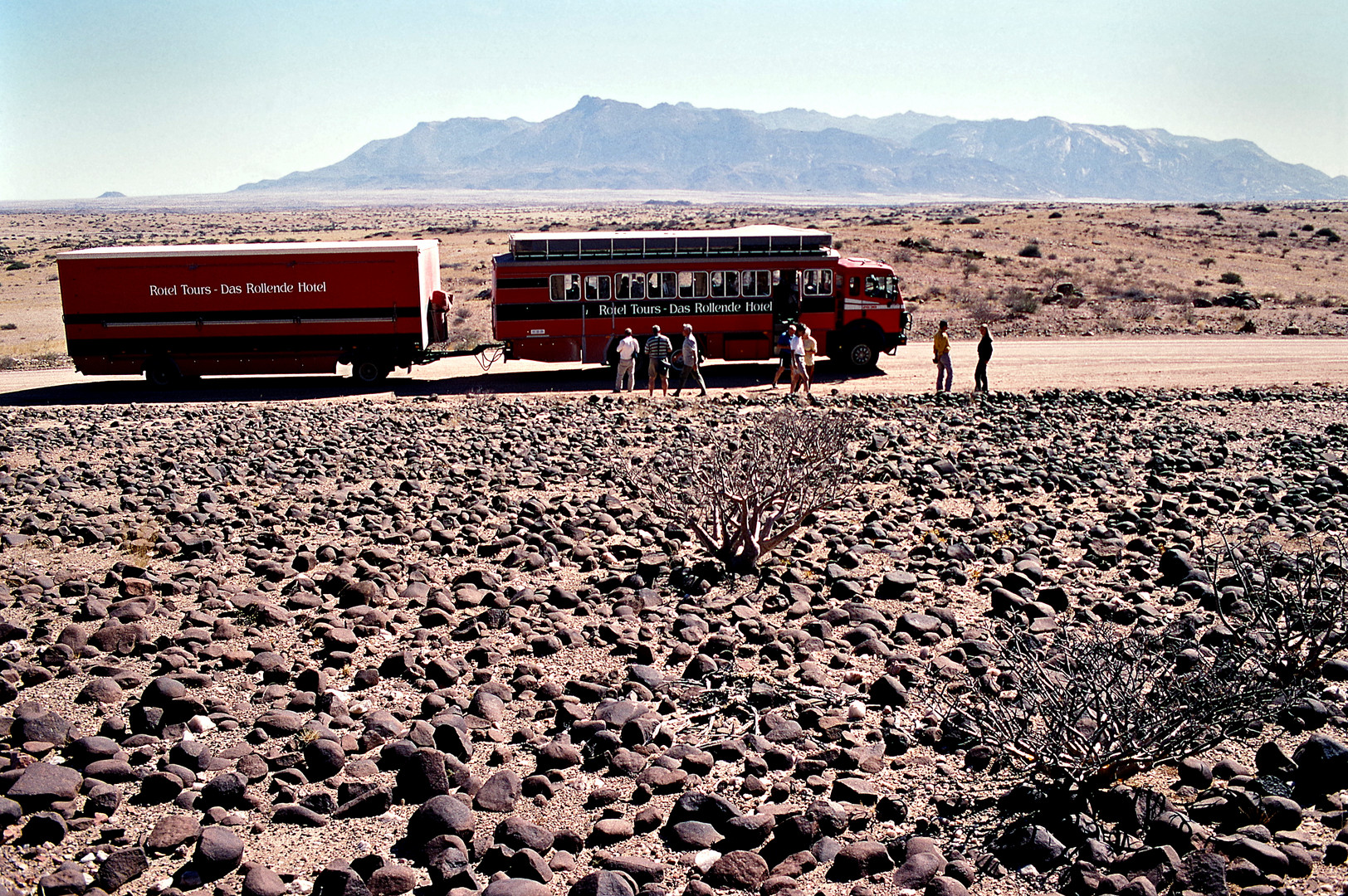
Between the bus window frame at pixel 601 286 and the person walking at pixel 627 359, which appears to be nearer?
the person walking at pixel 627 359

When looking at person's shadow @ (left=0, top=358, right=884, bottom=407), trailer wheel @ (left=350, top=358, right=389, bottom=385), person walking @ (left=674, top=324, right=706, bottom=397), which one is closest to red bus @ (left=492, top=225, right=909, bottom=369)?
person's shadow @ (left=0, top=358, right=884, bottom=407)

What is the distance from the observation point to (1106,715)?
5.76 metres

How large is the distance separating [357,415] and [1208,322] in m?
29.9

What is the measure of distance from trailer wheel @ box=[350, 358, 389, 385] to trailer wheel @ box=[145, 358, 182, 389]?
4.15 metres

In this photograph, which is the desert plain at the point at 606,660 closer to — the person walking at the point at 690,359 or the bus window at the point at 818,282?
the person walking at the point at 690,359

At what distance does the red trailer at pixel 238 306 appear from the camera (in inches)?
1010

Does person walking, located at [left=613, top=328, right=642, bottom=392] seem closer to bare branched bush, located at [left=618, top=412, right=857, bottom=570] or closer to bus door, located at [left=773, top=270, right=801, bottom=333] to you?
bus door, located at [left=773, top=270, right=801, bottom=333]

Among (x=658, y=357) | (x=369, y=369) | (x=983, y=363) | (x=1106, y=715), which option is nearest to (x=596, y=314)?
(x=658, y=357)

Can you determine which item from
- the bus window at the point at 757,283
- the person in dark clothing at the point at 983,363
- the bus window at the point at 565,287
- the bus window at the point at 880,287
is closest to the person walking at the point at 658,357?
the bus window at the point at 565,287

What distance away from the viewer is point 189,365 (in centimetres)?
2639

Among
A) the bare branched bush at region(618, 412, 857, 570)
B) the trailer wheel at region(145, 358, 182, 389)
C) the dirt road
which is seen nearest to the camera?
the bare branched bush at region(618, 412, 857, 570)

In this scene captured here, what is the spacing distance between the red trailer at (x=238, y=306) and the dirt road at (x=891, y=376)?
0.87 metres

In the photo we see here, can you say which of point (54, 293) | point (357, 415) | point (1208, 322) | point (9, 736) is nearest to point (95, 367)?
point (357, 415)

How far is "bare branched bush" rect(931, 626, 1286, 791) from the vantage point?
5.74 metres
